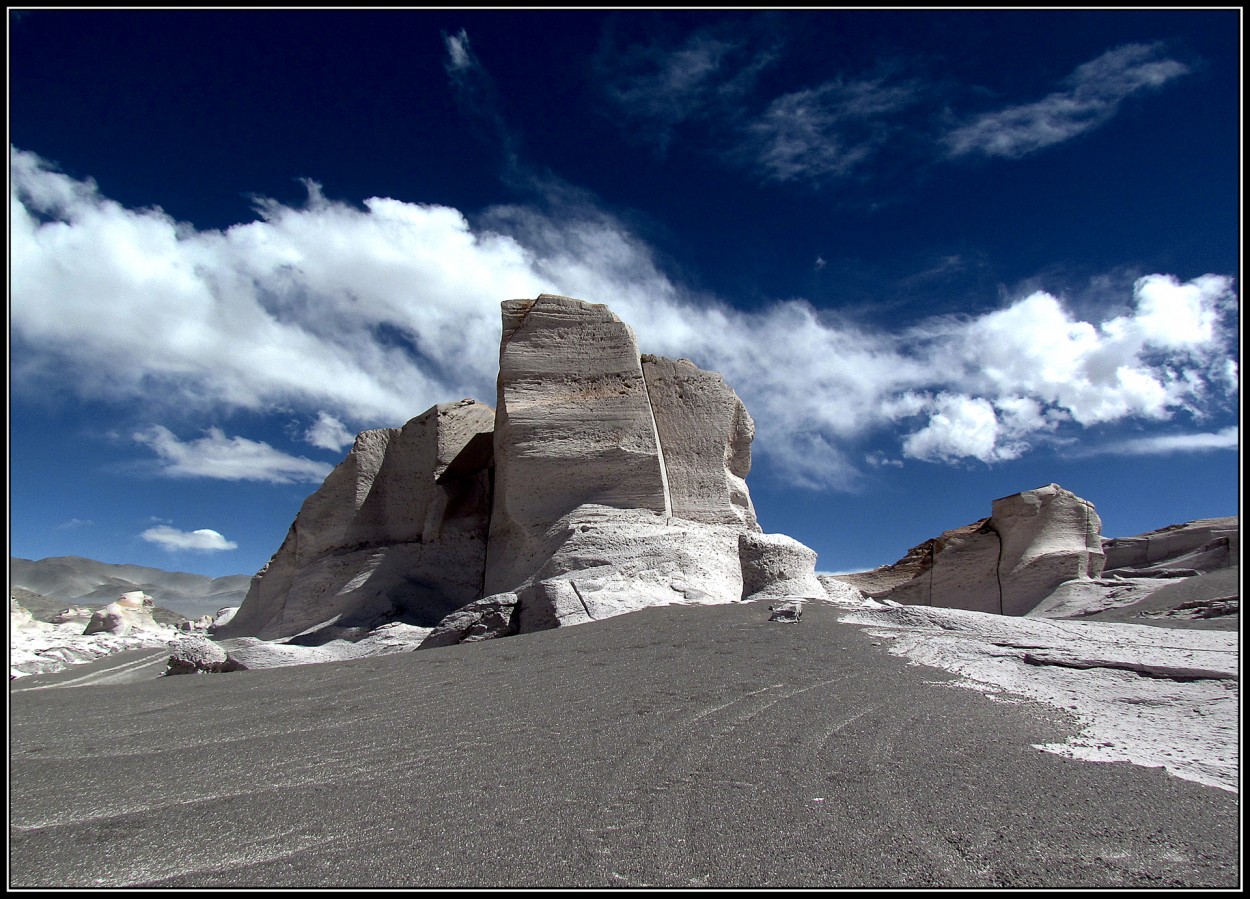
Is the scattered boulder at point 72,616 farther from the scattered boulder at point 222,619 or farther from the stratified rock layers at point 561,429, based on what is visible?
the stratified rock layers at point 561,429

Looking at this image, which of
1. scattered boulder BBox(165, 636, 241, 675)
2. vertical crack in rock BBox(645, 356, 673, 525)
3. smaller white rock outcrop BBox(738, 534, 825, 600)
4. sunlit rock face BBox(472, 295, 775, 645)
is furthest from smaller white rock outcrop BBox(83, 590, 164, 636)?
smaller white rock outcrop BBox(738, 534, 825, 600)

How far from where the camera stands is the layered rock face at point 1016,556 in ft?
55.6

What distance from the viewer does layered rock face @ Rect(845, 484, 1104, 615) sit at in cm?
1695

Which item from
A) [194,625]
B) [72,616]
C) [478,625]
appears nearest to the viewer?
[478,625]

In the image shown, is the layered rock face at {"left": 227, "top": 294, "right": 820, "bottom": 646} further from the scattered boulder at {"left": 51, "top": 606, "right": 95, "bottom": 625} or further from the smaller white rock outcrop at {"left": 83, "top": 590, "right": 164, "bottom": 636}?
the scattered boulder at {"left": 51, "top": 606, "right": 95, "bottom": 625}

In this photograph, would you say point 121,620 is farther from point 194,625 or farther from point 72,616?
point 72,616

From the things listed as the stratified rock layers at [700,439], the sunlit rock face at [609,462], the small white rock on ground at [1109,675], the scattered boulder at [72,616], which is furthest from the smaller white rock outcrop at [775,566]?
the scattered boulder at [72,616]

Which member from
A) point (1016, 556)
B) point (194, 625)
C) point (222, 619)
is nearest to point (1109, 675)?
point (1016, 556)

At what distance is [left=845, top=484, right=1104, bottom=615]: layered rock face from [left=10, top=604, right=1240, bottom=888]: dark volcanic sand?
15758mm

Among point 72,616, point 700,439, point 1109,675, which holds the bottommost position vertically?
point 1109,675

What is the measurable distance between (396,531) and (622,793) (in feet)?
35.0

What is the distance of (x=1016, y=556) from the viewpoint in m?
17.8

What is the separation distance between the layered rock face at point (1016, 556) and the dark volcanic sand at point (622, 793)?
15.8 m

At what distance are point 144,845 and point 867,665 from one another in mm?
3071
